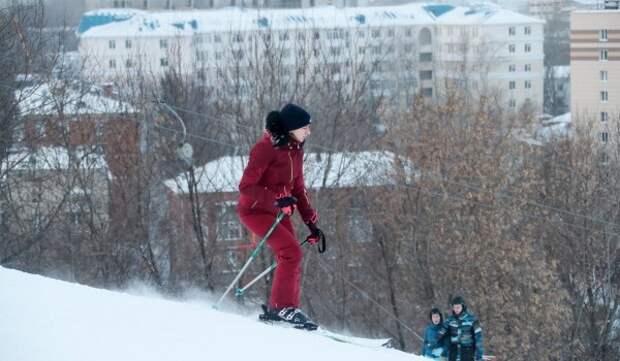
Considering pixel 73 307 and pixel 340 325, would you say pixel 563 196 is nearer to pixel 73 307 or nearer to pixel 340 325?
pixel 340 325

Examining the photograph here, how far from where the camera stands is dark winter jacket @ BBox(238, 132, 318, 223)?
7418 millimetres

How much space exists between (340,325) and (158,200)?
5.08m

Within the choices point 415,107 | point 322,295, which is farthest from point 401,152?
point 322,295

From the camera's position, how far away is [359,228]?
88.2ft

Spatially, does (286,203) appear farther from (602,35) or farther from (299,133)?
(602,35)

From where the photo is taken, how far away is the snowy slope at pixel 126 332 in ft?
17.6

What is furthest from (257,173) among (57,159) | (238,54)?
(238,54)

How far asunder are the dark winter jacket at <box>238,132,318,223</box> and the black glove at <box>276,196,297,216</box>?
0.12 m

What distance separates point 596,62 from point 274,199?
4978cm

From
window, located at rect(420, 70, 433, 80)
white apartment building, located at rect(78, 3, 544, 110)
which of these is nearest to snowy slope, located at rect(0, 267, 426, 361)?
white apartment building, located at rect(78, 3, 544, 110)

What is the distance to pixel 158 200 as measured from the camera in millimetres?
25031

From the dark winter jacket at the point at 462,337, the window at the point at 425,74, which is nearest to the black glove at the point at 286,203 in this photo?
the dark winter jacket at the point at 462,337

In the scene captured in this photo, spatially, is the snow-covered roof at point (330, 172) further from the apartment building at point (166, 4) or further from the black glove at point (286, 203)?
the apartment building at point (166, 4)

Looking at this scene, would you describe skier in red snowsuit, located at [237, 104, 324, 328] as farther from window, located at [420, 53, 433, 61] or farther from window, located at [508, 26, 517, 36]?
window, located at [508, 26, 517, 36]
